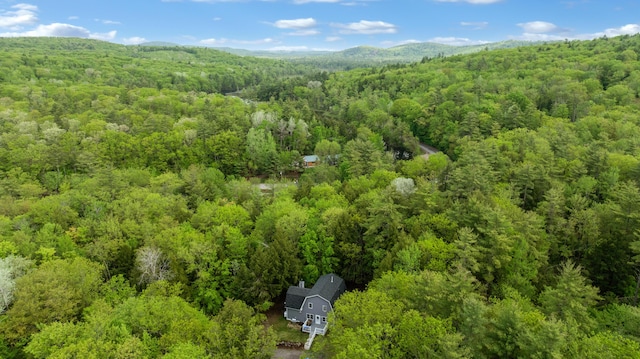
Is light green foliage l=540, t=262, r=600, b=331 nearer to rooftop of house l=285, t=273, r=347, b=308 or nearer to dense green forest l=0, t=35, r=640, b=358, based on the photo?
dense green forest l=0, t=35, r=640, b=358

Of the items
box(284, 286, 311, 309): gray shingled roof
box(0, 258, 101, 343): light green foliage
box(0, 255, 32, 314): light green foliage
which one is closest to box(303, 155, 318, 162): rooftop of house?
box(284, 286, 311, 309): gray shingled roof

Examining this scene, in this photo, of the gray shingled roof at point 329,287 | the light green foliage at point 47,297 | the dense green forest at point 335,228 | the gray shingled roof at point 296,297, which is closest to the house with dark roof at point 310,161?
the dense green forest at point 335,228

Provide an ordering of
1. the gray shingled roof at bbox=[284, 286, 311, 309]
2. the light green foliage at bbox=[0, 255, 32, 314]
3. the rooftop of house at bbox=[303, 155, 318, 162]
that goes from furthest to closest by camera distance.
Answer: the rooftop of house at bbox=[303, 155, 318, 162]
the gray shingled roof at bbox=[284, 286, 311, 309]
the light green foliage at bbox=[0, 255, 32, 314]

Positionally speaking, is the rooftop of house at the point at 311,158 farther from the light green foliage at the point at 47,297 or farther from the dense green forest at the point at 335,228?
the light green foliage at the point at 47,297

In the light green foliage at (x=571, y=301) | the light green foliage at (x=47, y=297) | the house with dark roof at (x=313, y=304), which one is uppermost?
the light green foliage at (x=571, y=301)

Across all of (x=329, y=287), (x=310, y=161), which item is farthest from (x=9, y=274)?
(x=310, y=161)

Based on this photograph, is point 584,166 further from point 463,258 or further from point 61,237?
point 61,237

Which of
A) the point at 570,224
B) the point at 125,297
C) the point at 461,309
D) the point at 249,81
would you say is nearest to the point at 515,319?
the point at 461,309

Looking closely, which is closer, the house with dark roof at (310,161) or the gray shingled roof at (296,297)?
the gray shingled roof at (296,297)
